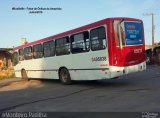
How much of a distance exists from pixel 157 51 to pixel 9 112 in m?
38.1

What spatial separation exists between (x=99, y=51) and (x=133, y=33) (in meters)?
1.90

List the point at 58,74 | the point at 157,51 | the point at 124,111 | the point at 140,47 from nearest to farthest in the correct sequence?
the point at 124,111, the point at 140,47, the point at 58,74, the point at 157,51

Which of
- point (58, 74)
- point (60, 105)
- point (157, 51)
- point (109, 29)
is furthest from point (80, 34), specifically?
point (157, 51)

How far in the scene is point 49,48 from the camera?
17969mm

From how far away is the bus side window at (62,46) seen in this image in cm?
1603

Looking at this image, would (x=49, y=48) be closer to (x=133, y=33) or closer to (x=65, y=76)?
(x=65, y=76)

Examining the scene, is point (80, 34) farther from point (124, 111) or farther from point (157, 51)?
point (157, 51)

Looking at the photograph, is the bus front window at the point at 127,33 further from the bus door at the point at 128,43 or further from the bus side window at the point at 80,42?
the bus side window at the point at 80,42

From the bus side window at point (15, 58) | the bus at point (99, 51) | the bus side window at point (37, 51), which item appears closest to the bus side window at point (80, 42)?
the bus at point (99, 51)

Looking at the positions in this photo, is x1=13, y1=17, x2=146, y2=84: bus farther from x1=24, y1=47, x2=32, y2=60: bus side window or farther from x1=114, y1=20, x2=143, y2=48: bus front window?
x1=24, y1=47, x2=32, y2=60: bus side window

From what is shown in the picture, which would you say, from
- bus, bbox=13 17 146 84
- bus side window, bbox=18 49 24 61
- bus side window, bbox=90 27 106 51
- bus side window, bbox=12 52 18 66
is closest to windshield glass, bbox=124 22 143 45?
bus, bbox=13 17 146 84

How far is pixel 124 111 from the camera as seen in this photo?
26.5ft

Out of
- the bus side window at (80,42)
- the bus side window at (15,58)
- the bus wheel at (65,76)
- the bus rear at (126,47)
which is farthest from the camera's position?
the bus side window at (15,58)

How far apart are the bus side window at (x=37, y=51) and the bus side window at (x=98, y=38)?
20.0 ft
